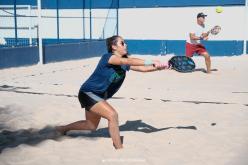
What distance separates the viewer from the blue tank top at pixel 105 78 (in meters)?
4.86

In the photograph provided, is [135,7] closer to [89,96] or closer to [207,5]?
[207,5]

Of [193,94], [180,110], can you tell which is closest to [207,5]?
[193,94]

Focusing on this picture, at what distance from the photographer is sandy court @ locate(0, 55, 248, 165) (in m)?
4.78

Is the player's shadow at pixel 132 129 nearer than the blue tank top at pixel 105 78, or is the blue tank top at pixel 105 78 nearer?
the blue tank top at pixel 105 78

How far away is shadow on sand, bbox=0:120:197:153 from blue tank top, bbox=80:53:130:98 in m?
1.00

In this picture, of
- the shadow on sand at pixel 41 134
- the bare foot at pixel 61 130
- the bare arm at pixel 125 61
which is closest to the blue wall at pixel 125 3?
the shadow on sand at pixel 41 134

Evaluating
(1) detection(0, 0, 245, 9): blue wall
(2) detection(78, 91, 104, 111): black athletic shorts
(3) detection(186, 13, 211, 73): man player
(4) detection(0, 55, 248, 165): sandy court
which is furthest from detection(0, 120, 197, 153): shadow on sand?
(1) detection(0, 0, 245, 9): blue wall

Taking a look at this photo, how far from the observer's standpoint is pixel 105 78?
488 centimetres

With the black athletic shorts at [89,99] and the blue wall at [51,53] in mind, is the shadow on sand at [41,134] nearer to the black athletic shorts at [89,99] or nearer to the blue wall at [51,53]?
the black athletic shorts at [89,99]

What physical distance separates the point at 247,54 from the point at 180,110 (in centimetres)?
1337

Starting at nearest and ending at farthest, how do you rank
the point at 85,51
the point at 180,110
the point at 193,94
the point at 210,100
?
the point at 180,110 < the point at 210,100 < the point at 193,94 < the point at 85,51

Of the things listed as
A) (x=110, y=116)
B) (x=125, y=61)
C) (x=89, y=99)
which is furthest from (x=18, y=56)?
(x=125, y=61)

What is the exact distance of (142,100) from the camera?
8375mm

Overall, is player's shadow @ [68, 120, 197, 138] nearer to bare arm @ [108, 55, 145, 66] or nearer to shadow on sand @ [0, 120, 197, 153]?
shadow on sand @ [0, 120, 197, 153]
